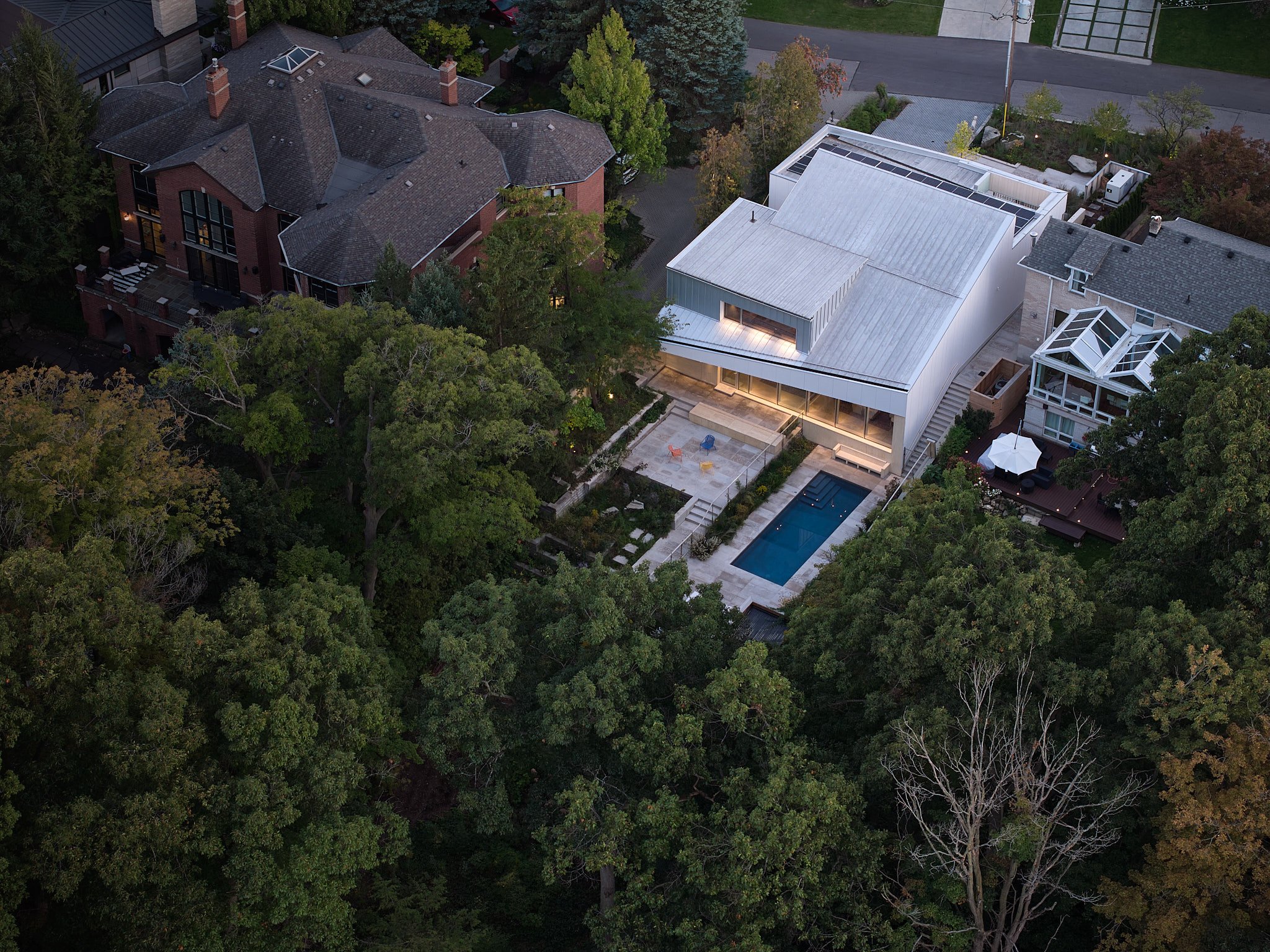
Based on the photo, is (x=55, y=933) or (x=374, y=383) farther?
(x=374, y=383)

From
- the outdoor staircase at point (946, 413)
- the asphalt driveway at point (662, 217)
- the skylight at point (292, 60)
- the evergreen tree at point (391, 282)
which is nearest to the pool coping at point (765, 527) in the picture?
the outdoor staircase at point (946, 413)

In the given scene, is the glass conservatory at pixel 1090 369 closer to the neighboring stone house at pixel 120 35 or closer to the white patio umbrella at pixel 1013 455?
the white patio umbrella at pixel 1013 455

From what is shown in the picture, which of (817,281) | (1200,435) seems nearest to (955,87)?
(817,281)

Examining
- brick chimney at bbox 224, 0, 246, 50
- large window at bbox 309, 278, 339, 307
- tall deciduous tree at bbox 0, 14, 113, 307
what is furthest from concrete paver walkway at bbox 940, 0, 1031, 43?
tall deciduous tree at bbox 0, 14, 113, 307

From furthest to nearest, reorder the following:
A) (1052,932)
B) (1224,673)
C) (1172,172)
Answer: (1172,172) < (1052,932) < (1224,673)

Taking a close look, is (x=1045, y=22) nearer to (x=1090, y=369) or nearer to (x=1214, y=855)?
(x=1090, y=369)

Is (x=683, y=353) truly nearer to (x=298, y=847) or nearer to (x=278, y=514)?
(x=278, y=514)

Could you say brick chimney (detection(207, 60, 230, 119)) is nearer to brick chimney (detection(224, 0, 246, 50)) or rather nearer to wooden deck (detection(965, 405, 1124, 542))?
brick chimney (detection(224, 0, 246, 50))
